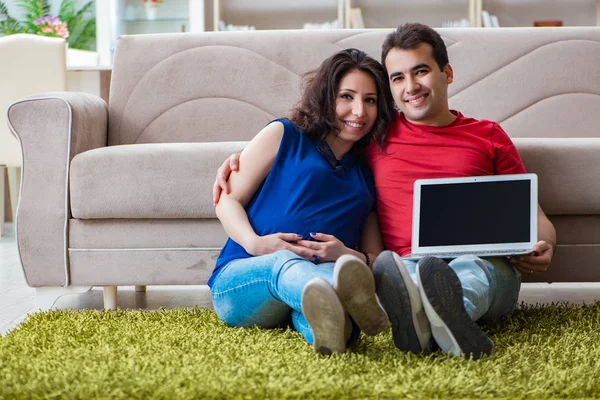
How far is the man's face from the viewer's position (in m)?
1.51

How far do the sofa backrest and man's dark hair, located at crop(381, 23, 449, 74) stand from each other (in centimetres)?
79

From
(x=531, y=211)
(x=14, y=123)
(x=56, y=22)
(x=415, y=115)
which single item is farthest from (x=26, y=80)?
(x=531, y=211)

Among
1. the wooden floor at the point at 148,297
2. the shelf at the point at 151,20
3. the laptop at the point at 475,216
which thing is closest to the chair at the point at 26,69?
the wooden floor at the point at 148,297

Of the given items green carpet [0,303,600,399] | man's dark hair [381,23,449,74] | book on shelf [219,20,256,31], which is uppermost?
book on shelf [219,20,256,31]

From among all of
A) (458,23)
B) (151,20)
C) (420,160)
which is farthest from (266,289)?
(151,20)

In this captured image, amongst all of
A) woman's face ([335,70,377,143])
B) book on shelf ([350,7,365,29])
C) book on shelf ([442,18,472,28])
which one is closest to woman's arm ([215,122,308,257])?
woman's face ([335,70,377,143])

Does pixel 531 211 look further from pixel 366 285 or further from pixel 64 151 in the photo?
pixel 64 151

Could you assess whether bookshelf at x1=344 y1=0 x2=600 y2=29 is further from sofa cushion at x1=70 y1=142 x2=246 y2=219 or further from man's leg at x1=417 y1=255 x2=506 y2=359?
man's leg at x1=417 y1=255 x2=506 y2=359

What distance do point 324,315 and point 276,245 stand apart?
11.1 inches

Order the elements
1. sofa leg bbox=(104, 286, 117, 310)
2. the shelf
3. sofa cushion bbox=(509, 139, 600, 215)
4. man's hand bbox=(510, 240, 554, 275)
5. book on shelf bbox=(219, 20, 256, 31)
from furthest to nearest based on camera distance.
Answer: the shelf → book on shelf bbox=(219, 20, 256, 31) → sofa leg bbox=(104, 286, 117, 310) → sofa cushion bbox=(509, 139, 600, 215) → man's hand bbox=(510, 240, 554, 275)

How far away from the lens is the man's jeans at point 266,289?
1.21 meters

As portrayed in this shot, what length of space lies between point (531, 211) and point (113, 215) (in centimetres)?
100

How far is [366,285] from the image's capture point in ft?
3.63

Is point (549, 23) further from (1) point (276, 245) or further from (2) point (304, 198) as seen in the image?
(1) point (276, 245)
